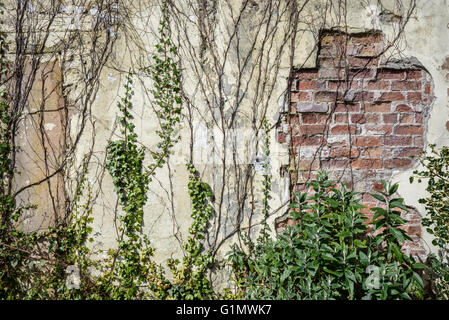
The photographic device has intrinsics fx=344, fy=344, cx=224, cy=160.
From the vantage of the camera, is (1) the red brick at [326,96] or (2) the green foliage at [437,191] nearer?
(2) the green foliage at [437,191]

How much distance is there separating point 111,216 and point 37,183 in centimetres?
73

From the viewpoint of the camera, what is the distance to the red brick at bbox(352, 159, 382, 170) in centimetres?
280

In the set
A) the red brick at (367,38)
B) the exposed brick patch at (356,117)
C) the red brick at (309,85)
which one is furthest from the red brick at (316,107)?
the red brick at (367,38)

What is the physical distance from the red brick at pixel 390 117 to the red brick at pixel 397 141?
0.13m

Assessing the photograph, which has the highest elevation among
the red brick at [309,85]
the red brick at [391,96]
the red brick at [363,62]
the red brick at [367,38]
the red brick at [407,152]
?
the red brick at [367,38]

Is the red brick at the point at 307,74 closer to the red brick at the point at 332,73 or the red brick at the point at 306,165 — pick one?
the red brick at the point at 332,73

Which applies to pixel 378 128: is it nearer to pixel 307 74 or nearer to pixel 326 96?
pixel 326 96

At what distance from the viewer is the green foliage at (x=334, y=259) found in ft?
7.39

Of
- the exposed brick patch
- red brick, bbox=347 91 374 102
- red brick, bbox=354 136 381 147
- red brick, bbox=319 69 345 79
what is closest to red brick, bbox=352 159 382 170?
the exposed brick patch

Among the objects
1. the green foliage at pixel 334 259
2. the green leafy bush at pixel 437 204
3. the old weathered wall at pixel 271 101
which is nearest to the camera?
the green foliage at pixel 334 259

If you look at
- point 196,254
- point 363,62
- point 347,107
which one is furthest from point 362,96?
point 196,254

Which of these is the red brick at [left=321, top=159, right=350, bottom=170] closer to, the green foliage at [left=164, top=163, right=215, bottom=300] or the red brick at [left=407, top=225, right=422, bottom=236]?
the red brick at [left=407, top=225, right=422, bottom=236]
